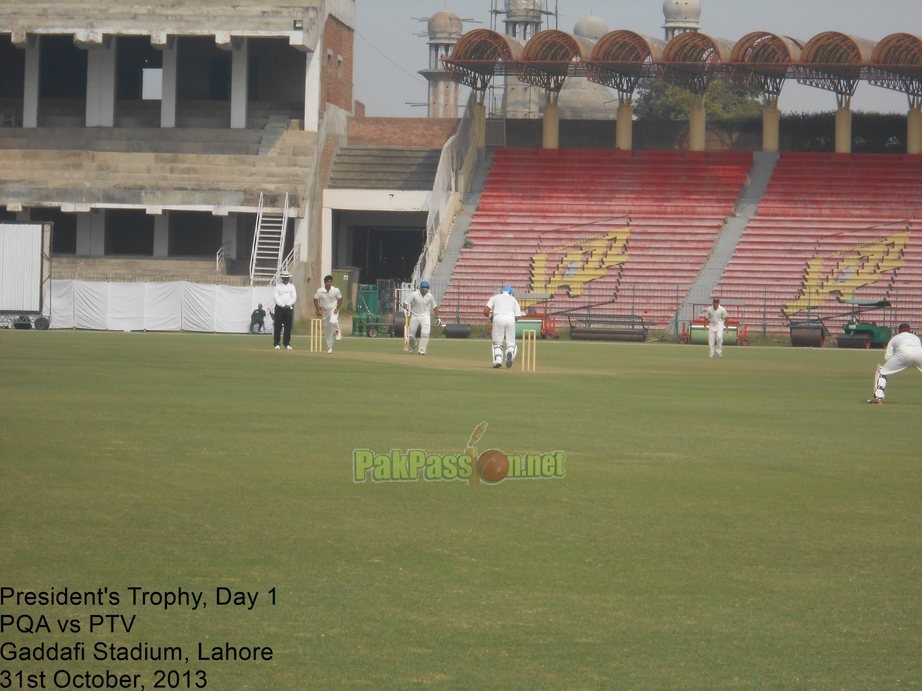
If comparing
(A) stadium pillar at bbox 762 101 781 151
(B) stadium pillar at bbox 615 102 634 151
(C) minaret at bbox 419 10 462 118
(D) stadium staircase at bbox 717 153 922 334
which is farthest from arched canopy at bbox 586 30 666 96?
(C) minaret at bbox 419 10 462 118

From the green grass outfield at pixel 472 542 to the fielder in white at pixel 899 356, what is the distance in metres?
1.74

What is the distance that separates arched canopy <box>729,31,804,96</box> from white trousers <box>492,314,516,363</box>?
29.4 m

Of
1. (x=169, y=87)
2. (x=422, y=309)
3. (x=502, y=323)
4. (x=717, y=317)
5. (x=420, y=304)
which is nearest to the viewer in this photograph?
(x=502, y=323)

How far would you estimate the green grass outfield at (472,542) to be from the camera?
5770 mm

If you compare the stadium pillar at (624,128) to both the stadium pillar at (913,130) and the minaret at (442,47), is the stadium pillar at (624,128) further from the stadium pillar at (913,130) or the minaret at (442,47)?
the minaret at (442,47)

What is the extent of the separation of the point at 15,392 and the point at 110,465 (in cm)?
695

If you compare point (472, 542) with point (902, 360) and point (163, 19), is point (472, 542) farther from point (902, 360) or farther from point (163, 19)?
point (163, 19)

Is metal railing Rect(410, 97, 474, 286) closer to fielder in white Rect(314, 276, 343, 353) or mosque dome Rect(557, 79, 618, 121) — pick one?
fielder in white Rect(314, 276, 343, 353)

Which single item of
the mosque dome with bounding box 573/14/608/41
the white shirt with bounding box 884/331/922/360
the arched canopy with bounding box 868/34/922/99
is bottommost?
the white shirt with bounding box 884/331/922/360

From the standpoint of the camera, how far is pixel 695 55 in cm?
5212

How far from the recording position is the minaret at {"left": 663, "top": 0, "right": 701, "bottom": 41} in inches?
3679

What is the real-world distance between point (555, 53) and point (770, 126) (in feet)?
32.7

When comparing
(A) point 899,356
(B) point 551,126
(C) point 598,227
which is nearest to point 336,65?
(B) point 551,126

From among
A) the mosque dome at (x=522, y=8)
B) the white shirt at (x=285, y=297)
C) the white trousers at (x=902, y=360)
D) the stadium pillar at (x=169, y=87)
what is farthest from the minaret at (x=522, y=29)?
the white trousers at (x=902, y=360)
